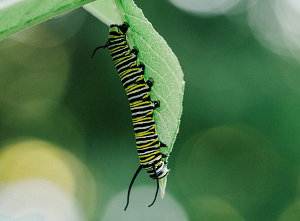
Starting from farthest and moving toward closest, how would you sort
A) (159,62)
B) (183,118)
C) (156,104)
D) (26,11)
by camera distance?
(183,118)
(156,104)
(159,62)
(26,11)

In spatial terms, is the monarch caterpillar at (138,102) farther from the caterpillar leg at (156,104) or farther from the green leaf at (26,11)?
the green leaf at (26,11)

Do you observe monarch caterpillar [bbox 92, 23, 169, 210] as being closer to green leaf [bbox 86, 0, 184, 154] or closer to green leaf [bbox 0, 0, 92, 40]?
green leaf [bbox 86, 0, 184, 154]

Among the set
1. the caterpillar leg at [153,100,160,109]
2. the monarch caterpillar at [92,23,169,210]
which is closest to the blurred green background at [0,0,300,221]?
the monarch caterpillar at [92,23,169,210]

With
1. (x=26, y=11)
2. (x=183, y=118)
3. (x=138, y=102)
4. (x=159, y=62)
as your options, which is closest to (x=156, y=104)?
(x=159, y=62)

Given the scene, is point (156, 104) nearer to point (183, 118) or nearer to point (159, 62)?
point (159, 62)

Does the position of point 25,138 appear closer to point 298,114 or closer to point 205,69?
point 205,69

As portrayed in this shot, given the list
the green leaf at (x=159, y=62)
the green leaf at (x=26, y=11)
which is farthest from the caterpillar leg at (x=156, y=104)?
the green leaf at (x=26, y=11)

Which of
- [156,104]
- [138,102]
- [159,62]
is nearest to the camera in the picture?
[159,62]

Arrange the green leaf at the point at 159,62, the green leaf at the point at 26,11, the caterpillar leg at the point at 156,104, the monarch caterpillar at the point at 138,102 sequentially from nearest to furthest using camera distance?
the green leaf at the point at 26,11 → the green leaf at the point at 159,62 → the caterpillar leg at the point at 156,104 → the monarch caterpillar at the point at 138,102
